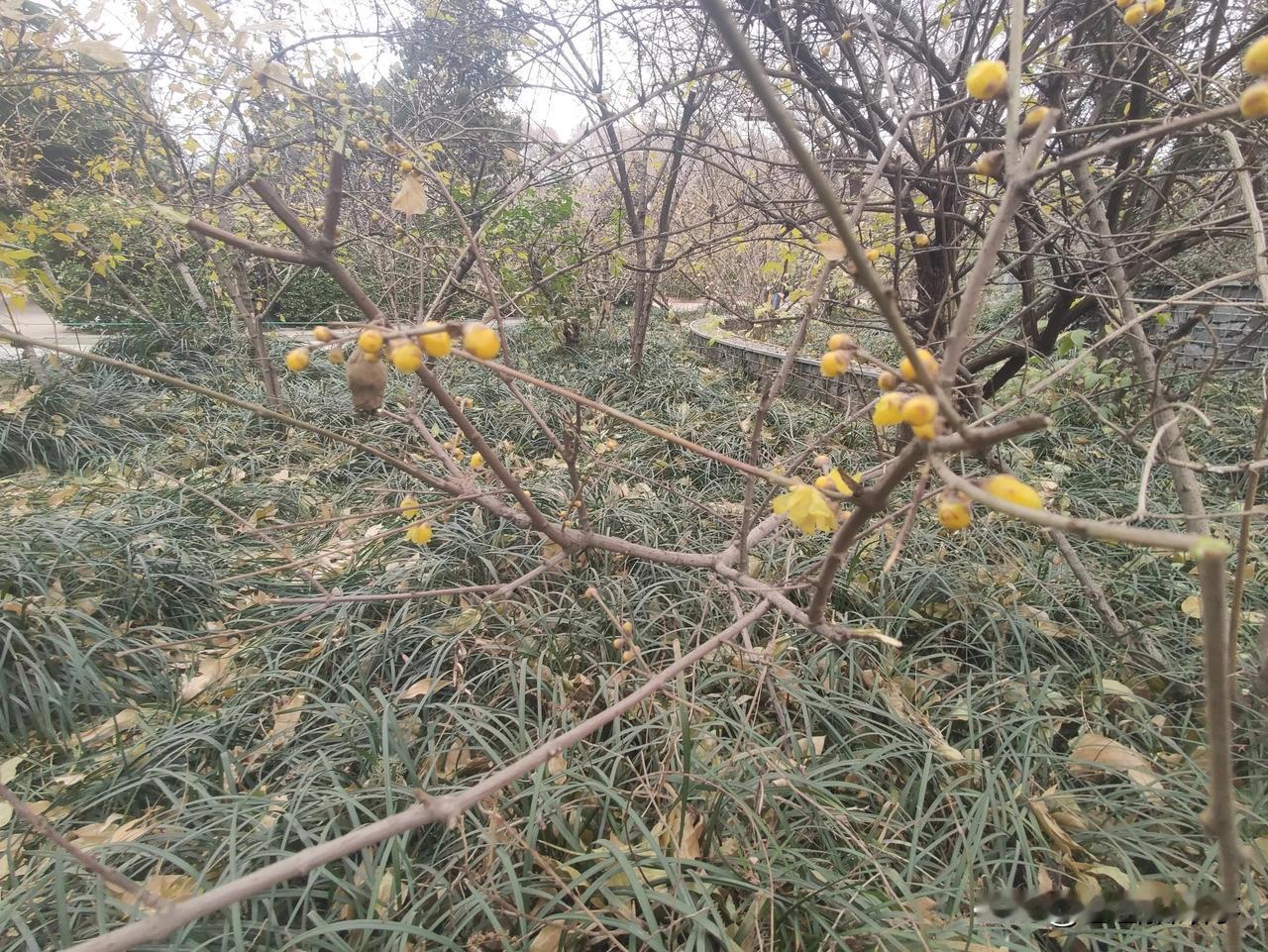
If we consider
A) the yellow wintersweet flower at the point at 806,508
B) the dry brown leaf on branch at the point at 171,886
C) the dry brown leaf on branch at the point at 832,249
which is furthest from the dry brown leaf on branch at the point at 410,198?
the dry brown leaf on branch at the point at 171,886

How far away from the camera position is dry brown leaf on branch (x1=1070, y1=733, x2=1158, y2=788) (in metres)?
1.59

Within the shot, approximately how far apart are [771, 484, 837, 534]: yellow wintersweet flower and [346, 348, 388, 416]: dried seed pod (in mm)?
555

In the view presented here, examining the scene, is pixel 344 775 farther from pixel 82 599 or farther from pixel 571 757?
pixel 82 599

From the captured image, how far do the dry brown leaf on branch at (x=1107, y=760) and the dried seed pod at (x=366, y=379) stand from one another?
1.98m

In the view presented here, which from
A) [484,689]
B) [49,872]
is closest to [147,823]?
[49,872]

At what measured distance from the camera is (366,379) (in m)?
0.80

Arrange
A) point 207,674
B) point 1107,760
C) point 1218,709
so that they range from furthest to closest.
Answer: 1. point 207,674
2. point 1107,760
3. point 1218,709

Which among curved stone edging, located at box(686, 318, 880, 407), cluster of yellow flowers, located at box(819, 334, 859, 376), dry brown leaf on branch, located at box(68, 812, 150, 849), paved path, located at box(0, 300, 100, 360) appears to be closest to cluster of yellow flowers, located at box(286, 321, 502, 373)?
cluster of yellow flowers, located at box(819, 334, 859, 376)

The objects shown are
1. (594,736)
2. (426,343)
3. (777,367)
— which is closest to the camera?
(426,343)

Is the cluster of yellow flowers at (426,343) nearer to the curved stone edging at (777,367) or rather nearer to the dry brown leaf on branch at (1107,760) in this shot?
the dry brown leaf on branch at (1107,760)

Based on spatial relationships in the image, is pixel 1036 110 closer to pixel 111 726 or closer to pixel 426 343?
pixel 426 343

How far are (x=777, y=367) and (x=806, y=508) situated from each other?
14.9 feet

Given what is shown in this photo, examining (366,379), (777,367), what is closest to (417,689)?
(366,379)

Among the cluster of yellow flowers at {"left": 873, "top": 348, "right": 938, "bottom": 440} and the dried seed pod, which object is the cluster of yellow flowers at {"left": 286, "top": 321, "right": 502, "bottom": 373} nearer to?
the dried seed pod
